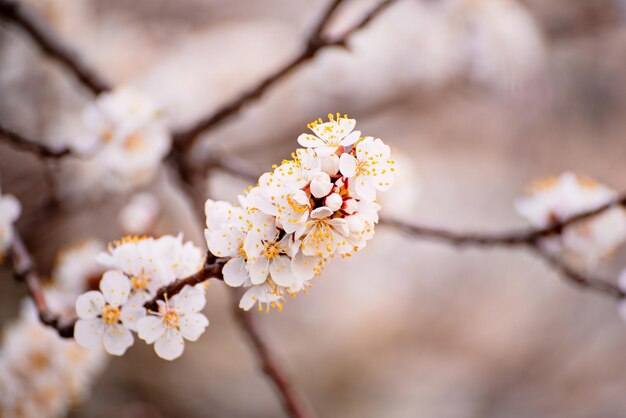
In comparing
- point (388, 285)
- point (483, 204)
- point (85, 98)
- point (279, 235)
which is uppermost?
point (85, 98)

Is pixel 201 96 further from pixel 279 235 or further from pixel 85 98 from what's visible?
pixel 279 235

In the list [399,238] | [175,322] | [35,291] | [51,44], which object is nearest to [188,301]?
[175,322]

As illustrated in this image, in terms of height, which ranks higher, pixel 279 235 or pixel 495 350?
pixel 495 350

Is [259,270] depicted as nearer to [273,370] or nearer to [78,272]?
[273,370]

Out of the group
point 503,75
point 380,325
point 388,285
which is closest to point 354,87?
point 503,75

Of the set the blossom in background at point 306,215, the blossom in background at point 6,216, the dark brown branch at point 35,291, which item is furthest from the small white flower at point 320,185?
the blossom in background at point 6,216

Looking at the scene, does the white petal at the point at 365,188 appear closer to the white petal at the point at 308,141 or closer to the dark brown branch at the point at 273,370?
the white petal at the point at 308,141

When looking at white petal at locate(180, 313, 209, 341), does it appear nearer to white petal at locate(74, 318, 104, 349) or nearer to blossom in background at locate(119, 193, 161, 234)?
white petal at locate(74, 318, 104, 349)
